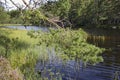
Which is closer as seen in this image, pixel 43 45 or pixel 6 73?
pixel 6 73

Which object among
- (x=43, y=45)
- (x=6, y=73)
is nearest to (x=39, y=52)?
(x=43, y=45)

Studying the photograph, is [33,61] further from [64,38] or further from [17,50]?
[64,38]

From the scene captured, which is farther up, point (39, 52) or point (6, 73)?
point (6, 73)

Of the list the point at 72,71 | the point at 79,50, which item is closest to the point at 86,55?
the point at 79,50

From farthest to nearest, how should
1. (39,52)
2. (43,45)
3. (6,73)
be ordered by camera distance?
(43,45) < (39,52) < (6,73)

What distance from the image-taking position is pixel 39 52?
22016 millimetres

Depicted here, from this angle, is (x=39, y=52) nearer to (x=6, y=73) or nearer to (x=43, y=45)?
(x=43, y=45)

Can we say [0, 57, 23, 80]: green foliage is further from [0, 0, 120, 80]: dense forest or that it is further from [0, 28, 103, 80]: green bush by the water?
[0, 28, 103, 80]: green bush by the water

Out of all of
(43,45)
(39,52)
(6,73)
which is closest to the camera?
(6,73)

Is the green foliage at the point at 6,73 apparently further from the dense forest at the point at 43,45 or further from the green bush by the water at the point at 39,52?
the green bush by the water at the point at 39,52

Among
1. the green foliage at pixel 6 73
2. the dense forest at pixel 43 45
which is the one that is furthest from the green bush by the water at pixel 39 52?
the green foliage at pixel 6 73

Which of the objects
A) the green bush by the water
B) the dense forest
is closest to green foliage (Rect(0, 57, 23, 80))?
the dense forest

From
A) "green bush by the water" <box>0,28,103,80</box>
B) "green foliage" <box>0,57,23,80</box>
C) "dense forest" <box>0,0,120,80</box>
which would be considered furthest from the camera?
"green bush by the water" <box>0,28,103,80</box>

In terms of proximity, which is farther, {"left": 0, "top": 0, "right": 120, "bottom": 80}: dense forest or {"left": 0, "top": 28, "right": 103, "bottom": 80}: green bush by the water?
{"left": 0, "top": 28, "right": 103, "bottom": 80}: green bush by the water
